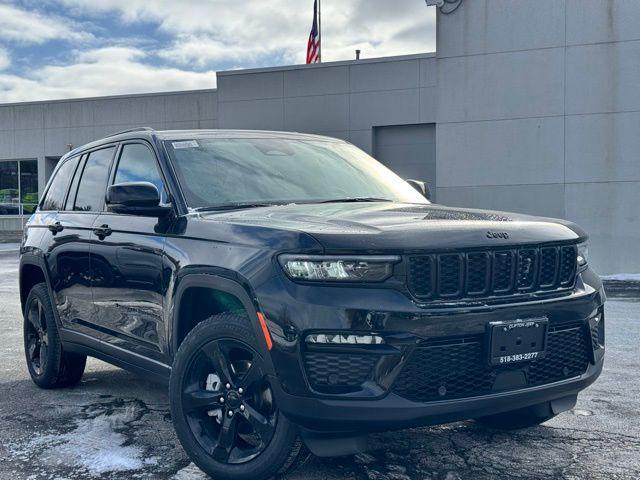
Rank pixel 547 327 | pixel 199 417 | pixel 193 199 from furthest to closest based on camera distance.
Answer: pixel 193 199
pixel 199 417
pixel 547 327

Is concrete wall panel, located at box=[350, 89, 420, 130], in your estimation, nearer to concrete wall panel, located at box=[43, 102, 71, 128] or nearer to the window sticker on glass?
concrete wall panel, located at box=[43, 102, 71, 128]

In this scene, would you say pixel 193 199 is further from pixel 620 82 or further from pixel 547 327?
pixel 620 82

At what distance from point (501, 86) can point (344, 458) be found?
12.4 m

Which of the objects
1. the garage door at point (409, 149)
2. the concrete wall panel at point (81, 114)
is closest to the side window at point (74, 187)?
the garage door at point (409, 149)

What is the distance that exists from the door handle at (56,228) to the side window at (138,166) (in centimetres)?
72

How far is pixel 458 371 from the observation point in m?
3.38

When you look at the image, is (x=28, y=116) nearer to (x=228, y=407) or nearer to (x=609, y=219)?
(x=609, y=219)

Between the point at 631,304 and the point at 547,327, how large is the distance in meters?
8.02

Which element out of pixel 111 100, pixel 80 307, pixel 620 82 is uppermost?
pixel 111 100

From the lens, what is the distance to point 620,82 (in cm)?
1451

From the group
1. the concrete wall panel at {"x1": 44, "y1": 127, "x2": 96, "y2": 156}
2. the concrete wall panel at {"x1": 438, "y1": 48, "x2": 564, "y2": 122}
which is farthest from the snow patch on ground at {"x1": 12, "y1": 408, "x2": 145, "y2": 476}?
the concrete wall panel at {"x1": 44, "y1": 127, "x2": 96, "y2": 156}

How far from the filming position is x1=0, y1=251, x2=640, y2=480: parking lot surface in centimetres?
393

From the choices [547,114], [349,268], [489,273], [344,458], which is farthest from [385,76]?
[349,268]

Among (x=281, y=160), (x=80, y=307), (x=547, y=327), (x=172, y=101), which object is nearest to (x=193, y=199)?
(x=281, y=160)
